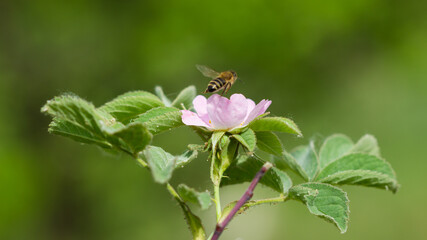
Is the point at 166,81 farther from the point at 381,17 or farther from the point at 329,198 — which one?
the point at 329,198

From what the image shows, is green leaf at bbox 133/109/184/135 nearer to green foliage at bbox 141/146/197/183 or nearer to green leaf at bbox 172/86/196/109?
green foliage at bbox 141/146/197/183

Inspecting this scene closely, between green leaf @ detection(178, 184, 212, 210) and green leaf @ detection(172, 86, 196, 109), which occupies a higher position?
green leaf @ detection(172, 86, 196, 109)

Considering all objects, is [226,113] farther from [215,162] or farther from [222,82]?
[222,82]

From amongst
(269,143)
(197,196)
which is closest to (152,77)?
(269,143)

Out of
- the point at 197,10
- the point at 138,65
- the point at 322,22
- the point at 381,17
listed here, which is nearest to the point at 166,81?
Result: the point at 138,65

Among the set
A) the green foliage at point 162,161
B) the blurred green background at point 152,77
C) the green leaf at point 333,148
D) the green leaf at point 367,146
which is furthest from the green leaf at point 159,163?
the blurred green background at point 152,77

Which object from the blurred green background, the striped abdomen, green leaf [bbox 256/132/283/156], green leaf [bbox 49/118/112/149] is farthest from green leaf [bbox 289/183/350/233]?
the blurred green background
